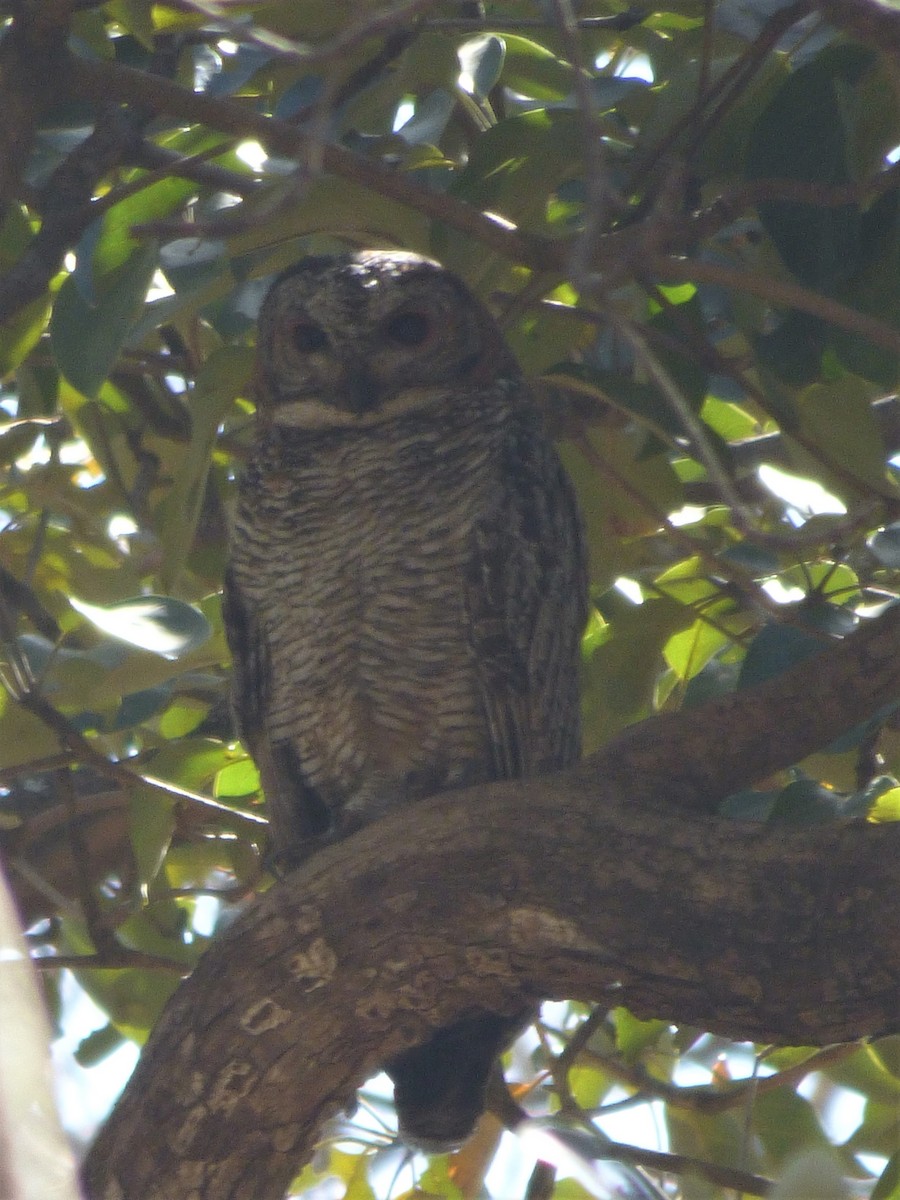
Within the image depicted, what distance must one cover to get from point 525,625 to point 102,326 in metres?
1.13

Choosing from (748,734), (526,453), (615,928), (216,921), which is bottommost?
(615,928)

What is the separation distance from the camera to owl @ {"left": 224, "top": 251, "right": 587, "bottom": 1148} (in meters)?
3.25

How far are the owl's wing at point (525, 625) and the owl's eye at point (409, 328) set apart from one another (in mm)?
429

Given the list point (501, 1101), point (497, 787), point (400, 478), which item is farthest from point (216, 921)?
point (497, 787)

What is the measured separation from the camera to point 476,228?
2.39 meters

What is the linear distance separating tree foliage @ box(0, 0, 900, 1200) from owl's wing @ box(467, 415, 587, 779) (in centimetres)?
9

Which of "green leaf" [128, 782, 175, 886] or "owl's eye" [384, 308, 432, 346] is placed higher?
"owl's eye" [384, 308, 432, 346]

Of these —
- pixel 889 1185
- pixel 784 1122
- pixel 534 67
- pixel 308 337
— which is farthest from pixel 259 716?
pixel 889 1185

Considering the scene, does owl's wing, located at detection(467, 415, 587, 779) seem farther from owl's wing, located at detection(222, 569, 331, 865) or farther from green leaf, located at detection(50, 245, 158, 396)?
green leaf, located at detection(50, 245, 158, 396)

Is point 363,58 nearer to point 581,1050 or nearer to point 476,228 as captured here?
point 476,228

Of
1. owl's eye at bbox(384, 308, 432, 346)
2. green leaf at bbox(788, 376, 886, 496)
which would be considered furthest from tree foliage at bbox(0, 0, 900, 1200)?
owl's eye at bbox(384, 308, 432, 346)

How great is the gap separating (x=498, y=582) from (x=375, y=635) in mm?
284

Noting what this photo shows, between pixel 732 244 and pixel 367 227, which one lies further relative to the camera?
pixel 732 244

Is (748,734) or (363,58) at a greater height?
(363,58)
